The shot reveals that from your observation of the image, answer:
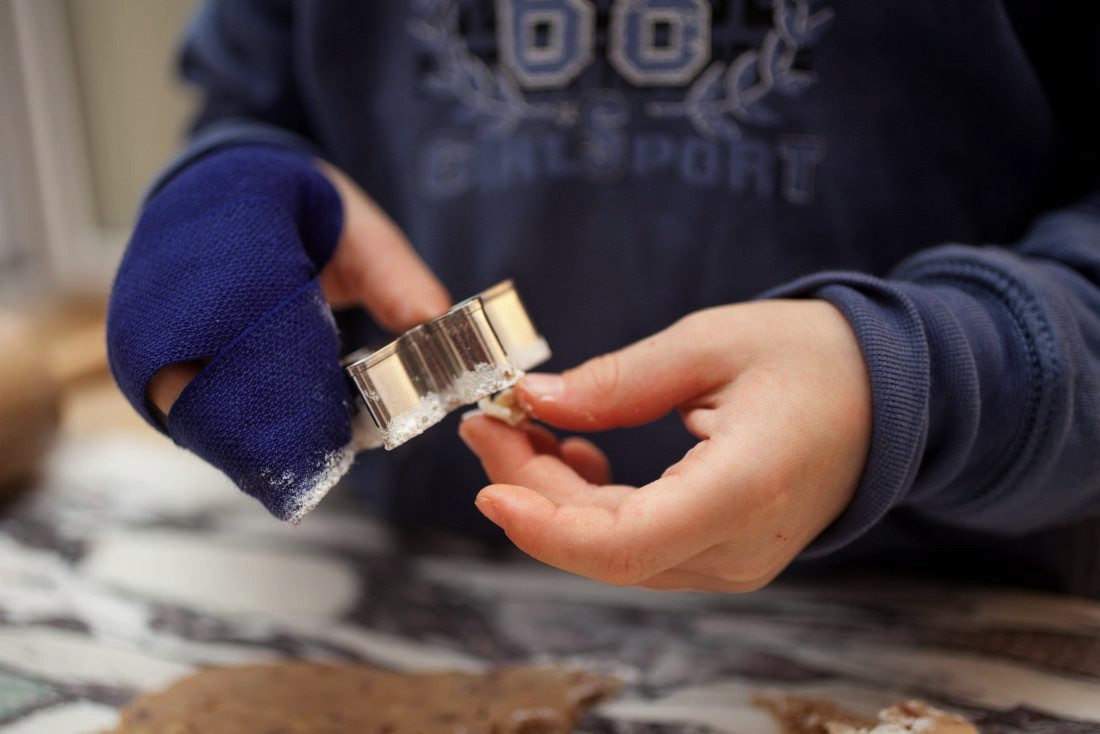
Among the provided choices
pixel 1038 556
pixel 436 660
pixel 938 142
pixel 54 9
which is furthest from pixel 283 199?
pixel 54 9

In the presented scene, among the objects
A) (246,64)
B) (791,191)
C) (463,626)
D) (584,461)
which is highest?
(246,64)

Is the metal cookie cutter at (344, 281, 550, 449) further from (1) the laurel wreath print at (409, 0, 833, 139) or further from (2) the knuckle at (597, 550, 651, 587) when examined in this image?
(1) the laurel wreath print at (409, 0, 833, 139)

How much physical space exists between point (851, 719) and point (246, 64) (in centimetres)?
58

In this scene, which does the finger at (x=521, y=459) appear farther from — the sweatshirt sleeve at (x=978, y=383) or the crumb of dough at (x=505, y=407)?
the sweatshirt sleeve at (x=978, y=383)

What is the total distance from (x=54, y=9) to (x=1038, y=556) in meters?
1.41

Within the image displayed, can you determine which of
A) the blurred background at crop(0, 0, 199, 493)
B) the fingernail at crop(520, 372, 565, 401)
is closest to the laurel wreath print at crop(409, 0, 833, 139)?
the fingernail at crop(520, 372, 565, 401)

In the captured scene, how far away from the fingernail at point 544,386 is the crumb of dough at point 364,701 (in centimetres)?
16

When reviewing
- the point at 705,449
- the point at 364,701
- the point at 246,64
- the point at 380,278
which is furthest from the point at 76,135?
the point at 705,449

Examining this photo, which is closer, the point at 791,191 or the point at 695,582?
the point at 695,582

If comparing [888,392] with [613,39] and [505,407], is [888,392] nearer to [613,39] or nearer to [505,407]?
[505,407]

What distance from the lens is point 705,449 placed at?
0.99ft

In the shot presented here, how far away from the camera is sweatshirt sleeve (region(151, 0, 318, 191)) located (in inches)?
24.0

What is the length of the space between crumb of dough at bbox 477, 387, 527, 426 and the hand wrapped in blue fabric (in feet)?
0.19

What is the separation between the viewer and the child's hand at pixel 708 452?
0.29 meters
